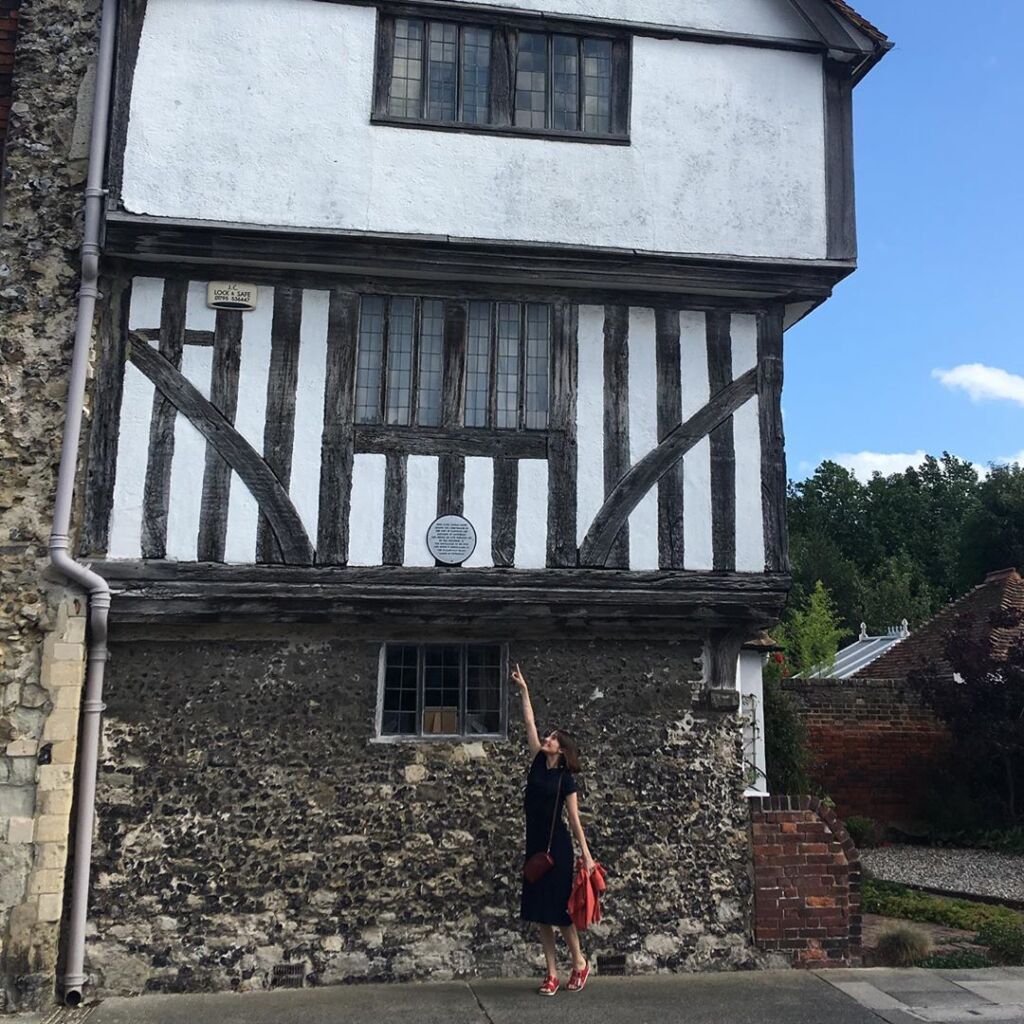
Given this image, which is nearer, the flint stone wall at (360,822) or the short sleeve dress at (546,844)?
the short sleeve dress at (546,844)

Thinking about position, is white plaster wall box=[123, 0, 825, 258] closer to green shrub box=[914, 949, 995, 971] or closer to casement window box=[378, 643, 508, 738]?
casement window box=[378, 643, 508, 738]

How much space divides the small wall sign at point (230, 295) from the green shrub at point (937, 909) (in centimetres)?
737

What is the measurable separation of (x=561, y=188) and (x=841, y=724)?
10845 mm

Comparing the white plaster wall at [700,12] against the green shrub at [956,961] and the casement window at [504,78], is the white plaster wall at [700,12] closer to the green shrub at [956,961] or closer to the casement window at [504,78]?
the casement window at [504,78]

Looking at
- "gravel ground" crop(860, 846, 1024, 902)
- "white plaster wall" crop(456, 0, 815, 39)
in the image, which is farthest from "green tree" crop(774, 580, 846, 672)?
"white plaster wall" crop(456, 0, 815, 39)

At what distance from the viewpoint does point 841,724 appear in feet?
51.2

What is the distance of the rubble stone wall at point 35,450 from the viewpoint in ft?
21.2

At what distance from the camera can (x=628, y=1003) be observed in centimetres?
646

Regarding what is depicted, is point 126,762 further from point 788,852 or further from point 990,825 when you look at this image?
point 990,825

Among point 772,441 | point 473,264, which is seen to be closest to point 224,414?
point 473,264

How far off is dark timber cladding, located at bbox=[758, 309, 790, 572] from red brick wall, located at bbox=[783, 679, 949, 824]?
841cm

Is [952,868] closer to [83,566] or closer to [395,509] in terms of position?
[395,509]

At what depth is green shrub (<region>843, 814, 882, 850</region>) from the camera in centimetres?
1425

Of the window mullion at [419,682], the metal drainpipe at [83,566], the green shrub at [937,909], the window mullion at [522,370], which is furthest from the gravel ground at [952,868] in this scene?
the metal drainpipe at [83,566]
